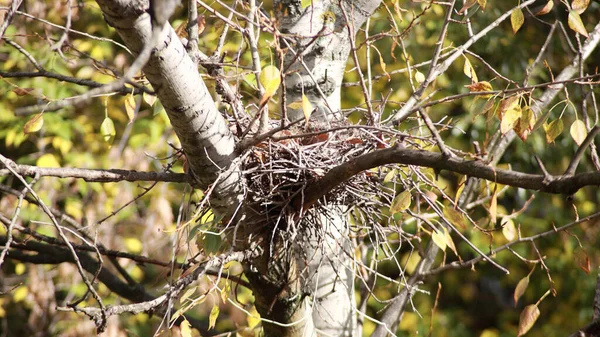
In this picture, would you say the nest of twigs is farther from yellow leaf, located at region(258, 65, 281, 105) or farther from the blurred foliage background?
the blurred foliage background

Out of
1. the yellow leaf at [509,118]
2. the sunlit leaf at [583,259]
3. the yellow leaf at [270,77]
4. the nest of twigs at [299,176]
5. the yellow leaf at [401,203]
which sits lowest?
the sunlit leaf at [583,259]

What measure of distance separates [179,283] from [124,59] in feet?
11.1

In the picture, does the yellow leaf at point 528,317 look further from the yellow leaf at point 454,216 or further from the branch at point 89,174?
the branch at point 89,174

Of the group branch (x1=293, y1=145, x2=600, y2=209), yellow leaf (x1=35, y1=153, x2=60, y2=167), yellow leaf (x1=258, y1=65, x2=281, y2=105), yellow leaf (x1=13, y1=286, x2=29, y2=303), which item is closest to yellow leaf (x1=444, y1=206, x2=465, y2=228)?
branch (x1=293, y1=145, x2=600, y2=209)

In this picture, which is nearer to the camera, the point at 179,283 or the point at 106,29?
the point at 179,283

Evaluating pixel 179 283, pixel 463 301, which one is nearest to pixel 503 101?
pixel 179 283

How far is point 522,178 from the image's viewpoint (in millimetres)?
1127

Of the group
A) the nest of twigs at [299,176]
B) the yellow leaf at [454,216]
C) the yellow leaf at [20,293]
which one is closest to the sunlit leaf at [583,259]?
the yellow leaf at [454,216]

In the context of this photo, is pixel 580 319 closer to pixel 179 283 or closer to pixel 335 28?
pixel 335 28

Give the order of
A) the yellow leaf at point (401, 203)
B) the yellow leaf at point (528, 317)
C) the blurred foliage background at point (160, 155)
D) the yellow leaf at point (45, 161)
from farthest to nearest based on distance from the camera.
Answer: the blurred foliage background at point (160, 155), the yellow leaf at point (45, 161), the yellow leaf at point (528, 317), the yellow leaf at point (401, 203)

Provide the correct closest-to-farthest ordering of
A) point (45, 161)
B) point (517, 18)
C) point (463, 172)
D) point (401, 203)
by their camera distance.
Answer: point (463, 172)
point (401, 203)
point (517, 18)
point (45, 161)

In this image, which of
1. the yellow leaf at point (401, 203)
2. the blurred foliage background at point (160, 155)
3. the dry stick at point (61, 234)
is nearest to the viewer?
the dry stick at point (61, 234)

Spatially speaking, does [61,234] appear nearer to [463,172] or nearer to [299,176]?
[299,176]

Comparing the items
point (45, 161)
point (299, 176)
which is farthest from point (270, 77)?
point (45, 161)
